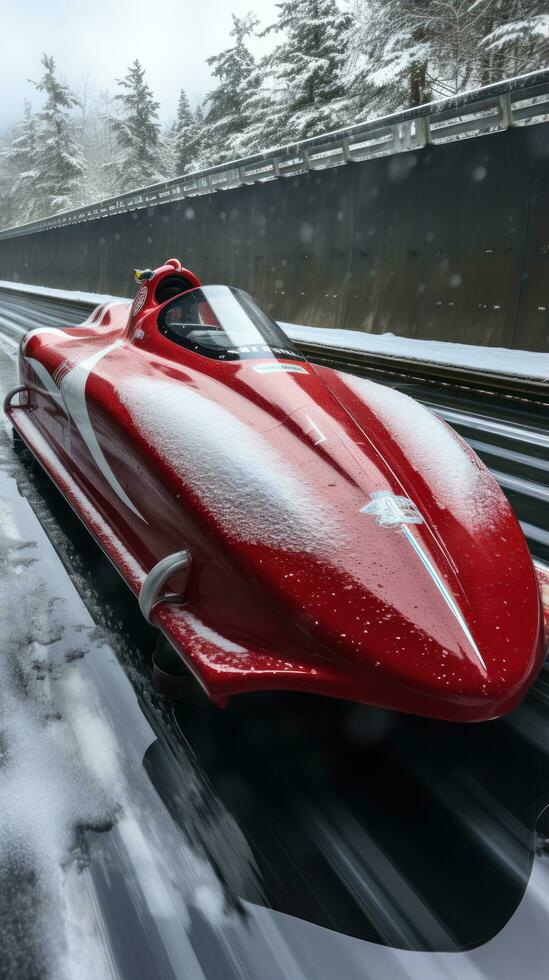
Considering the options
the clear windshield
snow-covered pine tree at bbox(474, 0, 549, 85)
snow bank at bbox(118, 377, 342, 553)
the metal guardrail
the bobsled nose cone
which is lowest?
the bobsled nose cone

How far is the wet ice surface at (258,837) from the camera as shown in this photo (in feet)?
3.34

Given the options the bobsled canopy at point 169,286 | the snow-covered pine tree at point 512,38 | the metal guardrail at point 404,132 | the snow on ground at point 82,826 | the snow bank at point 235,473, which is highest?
the snow-covered pine tree at point 512,38

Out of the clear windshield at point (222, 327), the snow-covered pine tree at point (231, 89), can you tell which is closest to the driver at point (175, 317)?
the clear windshield at point (222, 327)

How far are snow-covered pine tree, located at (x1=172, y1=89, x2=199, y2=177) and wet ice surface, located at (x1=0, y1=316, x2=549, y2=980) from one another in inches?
1089

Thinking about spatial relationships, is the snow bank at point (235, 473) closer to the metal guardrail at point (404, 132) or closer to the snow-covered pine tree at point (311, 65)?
the metal guardrail at point (404, 132)

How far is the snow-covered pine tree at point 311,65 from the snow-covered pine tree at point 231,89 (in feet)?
13.2

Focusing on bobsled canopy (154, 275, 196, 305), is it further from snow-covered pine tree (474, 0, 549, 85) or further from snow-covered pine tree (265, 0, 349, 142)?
snow-covered pine tree (265, 0, 349, 142)

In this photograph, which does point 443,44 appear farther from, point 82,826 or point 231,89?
point 82,826

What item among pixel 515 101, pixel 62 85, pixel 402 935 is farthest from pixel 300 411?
pixel 62 85

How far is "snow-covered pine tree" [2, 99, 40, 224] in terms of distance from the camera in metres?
33.9

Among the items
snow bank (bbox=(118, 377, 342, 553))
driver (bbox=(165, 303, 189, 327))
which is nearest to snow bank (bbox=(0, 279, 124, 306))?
driver (bbox=(165, 303, 189, 327))

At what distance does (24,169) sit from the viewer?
129 feet

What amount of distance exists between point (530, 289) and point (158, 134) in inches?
1103

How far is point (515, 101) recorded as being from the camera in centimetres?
604
